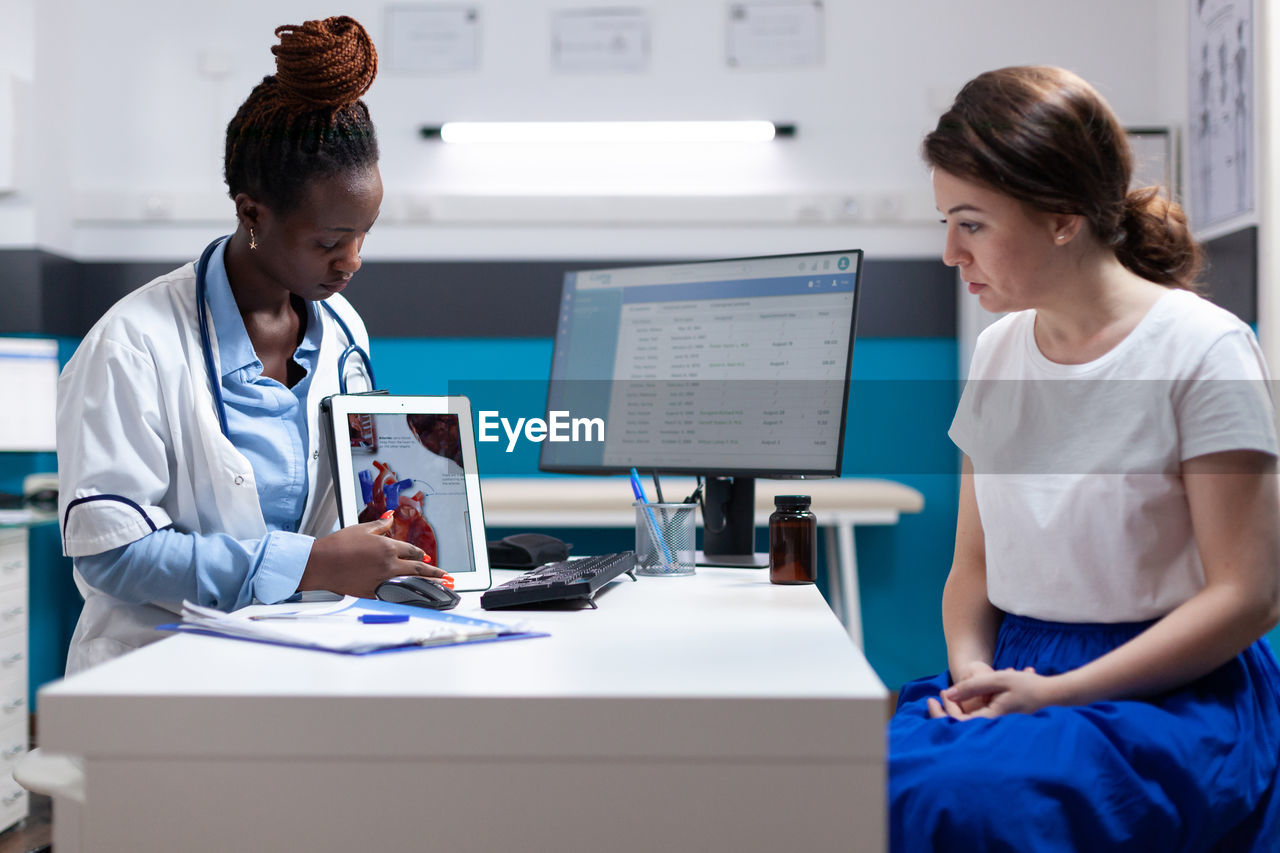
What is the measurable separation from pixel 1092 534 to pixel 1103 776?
0.89ft

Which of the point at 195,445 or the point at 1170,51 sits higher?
the point at 1170,51

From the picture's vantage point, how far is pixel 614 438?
1.60m

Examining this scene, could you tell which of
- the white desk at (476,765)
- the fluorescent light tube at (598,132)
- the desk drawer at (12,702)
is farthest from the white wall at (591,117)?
the white desk at (476,765)

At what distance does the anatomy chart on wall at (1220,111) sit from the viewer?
2.54 meters

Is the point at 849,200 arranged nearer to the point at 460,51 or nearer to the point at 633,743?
the point at 460,51

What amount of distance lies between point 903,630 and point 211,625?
9.14 feet

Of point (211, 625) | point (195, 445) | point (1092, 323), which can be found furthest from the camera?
point (195, 445)

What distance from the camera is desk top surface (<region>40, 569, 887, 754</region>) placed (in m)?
0.71

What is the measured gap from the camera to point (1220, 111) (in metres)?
2.73

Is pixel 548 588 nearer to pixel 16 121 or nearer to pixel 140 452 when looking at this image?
pixel 140 452

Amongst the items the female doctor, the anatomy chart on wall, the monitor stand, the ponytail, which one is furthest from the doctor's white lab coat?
the anatomy chart on wall

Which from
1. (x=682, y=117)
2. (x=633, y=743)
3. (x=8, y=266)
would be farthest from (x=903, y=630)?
(x=8, y=266)

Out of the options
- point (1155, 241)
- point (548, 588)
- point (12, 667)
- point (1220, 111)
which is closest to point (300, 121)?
point (548, 588)

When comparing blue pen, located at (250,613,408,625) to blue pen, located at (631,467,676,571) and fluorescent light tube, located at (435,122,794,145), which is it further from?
fluorescent light tube, located at (435,122,794,145)
